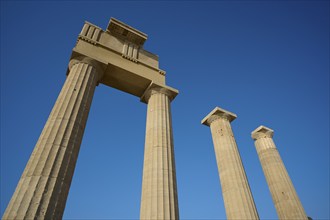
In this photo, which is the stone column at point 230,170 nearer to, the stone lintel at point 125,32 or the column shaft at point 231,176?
the column shaft at point 231,176

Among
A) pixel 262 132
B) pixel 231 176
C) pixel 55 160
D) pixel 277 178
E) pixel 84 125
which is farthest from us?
pixel 262 132

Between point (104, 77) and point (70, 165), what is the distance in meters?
16.3

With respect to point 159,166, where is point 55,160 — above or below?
below

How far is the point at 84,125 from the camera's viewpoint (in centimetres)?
2203

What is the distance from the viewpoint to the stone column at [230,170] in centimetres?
2973

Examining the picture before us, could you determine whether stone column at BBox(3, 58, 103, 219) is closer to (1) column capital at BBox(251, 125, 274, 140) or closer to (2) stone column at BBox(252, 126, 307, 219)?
(2) stone column at BBox(252, 126, 307, 219)

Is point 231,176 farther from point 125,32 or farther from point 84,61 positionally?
point 125,32

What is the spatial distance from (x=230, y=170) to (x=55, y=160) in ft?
83.3

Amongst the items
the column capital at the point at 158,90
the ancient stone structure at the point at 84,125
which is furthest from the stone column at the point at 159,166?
the column capital at the point at 158,90

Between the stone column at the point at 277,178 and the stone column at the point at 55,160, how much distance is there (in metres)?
38.4

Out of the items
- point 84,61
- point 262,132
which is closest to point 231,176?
point 262,132

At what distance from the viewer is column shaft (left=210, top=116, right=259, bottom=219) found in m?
29.6

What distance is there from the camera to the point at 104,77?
31578 millimetres

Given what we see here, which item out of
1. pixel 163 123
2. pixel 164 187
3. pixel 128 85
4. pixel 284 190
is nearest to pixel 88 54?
pixel 128 85
